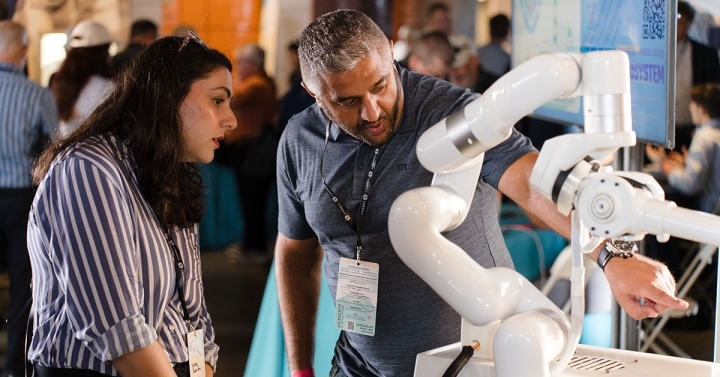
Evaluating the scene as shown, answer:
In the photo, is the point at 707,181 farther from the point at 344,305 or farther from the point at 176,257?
the point at 176,257

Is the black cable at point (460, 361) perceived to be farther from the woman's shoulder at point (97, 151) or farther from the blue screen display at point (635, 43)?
the blue screen display at point (635, 43)

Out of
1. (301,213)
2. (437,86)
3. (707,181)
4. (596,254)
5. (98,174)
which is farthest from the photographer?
(707,181)

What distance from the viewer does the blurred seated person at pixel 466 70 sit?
5.58m

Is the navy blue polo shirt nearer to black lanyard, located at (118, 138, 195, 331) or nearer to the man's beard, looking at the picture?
the man's beard

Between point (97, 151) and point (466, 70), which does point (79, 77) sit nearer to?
point (466, 70)

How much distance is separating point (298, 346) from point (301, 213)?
0.36 metres

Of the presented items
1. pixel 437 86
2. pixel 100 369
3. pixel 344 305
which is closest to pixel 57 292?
pixel 100 369

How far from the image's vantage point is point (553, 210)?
157 centimetres

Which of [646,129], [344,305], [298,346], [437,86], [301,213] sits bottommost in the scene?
[298,346]

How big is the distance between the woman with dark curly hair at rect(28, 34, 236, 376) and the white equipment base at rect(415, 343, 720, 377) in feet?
1.86

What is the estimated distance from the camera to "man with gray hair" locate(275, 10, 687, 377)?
1.76m

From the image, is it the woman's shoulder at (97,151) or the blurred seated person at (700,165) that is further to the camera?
the blurred seated person at (700,165)

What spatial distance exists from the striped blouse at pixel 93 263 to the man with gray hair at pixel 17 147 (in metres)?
2.71

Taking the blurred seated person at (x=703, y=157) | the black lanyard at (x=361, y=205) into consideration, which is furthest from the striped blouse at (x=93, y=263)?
the blurred seated person at (x=703, y=157)
